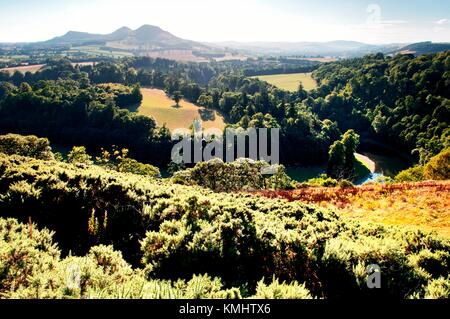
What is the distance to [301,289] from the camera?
828 cm

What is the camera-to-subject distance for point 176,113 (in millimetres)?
129875

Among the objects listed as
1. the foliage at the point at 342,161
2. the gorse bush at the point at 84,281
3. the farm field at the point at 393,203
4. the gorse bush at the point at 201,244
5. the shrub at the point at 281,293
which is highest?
the shrub at the point at 281,293

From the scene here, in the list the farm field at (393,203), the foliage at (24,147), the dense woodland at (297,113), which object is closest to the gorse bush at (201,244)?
the farm field at (393,203)

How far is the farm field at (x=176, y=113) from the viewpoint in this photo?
4744 inches

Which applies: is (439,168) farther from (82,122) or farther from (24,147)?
(82,122)

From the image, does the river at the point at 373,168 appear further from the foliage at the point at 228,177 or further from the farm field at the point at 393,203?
the farm field at the point at 393,203

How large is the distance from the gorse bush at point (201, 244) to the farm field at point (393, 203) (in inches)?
368

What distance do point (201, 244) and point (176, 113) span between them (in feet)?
396

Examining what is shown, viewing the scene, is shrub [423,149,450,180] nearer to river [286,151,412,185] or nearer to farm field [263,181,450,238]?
farm field [263,181,450,238]

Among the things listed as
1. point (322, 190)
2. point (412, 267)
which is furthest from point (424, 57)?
point (412, 267)

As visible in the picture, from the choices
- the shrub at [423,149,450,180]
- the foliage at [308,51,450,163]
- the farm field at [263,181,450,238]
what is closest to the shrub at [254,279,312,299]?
the farm field at [263,181,450,238]

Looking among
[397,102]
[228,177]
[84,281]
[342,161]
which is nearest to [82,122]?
[228,177]

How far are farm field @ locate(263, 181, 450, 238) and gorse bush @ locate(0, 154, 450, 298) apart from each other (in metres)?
9.36

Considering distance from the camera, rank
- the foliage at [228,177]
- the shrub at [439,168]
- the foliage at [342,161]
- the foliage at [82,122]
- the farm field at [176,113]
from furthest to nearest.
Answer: the farm field at [176,113], the foliage at [82,122], the foliage at [342,161], the foliage at [228,177], the shrub at [439,168]
